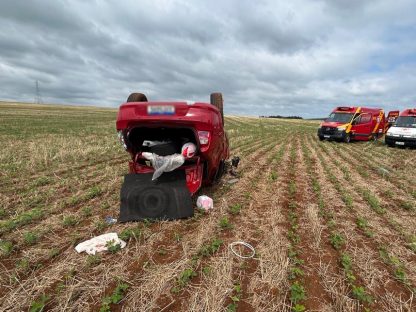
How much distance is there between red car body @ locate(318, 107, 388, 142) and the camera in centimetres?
1805

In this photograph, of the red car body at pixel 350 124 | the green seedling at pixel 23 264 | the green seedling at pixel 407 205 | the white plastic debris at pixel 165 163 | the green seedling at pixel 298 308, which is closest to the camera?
the green seedling at pixel 298 308

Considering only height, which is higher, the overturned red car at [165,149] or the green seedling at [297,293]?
the overturned red car at [165,149]

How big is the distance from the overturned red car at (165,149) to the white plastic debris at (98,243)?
0.57 meters

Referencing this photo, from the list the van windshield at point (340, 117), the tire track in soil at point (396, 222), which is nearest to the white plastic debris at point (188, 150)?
the tire track in soil at point (396, 222)

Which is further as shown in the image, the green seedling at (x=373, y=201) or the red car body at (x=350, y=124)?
the red car body at (x=350, y=124)

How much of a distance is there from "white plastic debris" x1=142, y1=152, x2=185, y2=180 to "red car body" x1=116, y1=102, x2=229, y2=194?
11.8 inches

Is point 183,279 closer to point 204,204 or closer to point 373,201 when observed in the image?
point 204,204

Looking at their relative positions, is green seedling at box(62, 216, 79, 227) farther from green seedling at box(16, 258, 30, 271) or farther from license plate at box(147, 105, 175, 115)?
license plate at box(147, 105, 175, 115)

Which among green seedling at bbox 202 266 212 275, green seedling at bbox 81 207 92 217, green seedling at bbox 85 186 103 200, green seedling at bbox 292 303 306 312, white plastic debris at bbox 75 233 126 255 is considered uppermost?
green seedling at bbox 292 303 306 312

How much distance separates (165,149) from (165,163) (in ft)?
0.93

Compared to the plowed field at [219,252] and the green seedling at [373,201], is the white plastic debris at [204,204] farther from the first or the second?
the green seedling at [373,201]

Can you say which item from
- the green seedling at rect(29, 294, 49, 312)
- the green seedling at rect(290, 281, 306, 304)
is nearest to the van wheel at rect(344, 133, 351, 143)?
the green seedling at rect(290, 281, 306, 304)

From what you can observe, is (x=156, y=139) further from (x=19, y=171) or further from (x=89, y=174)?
(x=19, y=171)

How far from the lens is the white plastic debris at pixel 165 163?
15.0 feet
